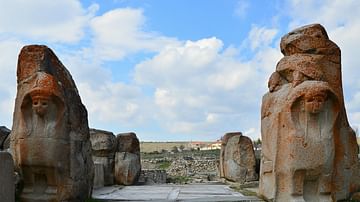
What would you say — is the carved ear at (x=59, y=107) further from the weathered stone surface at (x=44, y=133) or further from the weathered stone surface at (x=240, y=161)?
the weathered stone surface at (x=240, y=161)

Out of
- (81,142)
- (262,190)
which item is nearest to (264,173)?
(262,190)

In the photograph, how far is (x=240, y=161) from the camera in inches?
580

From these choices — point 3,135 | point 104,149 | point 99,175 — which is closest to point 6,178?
point 3,135

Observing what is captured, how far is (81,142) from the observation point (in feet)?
26.5

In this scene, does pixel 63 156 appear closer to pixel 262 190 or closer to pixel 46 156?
pixel 46 156

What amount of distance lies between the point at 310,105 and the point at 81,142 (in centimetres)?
336

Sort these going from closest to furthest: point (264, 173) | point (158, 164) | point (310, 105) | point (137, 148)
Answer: point (310, 105), point (264, 173), point (137, 148), point (158, 164)

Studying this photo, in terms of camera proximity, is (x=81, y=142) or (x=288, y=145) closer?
(x=288, y=145)

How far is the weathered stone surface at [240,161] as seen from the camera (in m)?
14.6

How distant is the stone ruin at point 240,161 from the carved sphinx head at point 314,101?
7327 mm

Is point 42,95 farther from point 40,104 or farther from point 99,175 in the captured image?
point 99,175

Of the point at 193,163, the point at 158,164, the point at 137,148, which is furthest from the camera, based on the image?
the point at 158,164

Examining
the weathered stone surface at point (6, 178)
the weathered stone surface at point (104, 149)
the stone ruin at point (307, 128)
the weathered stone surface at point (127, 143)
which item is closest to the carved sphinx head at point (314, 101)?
the stone ruin at point (307, 128)

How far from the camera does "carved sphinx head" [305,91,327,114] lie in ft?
23.7
